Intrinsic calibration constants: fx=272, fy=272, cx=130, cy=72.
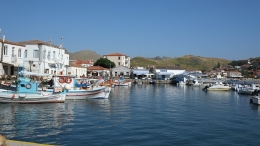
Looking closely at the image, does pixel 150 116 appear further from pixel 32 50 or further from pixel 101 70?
pixel 101 70

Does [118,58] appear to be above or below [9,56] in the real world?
above

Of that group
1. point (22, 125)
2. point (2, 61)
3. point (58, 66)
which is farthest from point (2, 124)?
point (2, 61)

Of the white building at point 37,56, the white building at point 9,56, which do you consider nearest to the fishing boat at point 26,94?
the white building at point 9,56

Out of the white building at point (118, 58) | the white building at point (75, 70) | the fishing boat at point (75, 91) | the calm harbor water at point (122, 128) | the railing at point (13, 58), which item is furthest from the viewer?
the white building at point (118, 58)

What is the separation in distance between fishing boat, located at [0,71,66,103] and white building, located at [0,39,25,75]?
1431cm

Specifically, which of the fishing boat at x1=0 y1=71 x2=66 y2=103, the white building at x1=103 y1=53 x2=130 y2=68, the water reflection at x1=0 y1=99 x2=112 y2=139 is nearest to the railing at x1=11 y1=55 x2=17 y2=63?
the fishing boat at x1=0 y1=71 x2=66 y2=103

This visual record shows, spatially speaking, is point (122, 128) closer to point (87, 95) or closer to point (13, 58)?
point (87, 95)

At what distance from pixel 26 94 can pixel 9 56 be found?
17298 mm

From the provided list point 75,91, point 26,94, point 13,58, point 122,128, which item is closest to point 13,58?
point 13,58

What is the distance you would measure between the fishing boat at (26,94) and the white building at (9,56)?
14312 mm

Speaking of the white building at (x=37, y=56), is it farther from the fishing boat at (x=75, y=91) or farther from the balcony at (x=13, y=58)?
the fishing boat at (x=75, y=91)

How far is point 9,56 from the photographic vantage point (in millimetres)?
42562

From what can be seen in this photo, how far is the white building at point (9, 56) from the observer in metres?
41.1

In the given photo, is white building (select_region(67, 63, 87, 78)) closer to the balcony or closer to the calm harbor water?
the balcony
